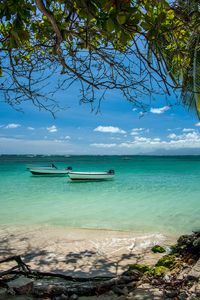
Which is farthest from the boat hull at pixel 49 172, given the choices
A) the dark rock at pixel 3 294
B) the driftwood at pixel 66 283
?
the dark rock at pixel 3 294

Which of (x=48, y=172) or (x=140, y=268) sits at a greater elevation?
(x=48, y=172)

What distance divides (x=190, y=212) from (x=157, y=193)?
5.71 m

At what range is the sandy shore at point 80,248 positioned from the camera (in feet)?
17.7

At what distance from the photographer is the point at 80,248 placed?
6.53 meters

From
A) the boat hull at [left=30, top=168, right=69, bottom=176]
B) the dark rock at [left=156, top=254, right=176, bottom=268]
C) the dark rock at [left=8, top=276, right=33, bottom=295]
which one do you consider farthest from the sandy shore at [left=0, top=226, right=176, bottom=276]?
the boat hull at [left=30, top=168, right=69, bottom=176]

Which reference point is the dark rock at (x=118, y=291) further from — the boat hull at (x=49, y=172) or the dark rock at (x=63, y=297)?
the boat hull at (x=49, y=172)

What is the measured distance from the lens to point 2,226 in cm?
940

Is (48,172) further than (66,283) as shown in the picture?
Yes

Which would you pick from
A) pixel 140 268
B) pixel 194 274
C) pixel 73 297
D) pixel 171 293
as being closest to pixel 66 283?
pixel 73 297

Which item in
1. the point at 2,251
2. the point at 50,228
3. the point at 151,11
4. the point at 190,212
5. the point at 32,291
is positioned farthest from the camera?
the point at 190,212

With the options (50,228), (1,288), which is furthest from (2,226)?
(1,288)

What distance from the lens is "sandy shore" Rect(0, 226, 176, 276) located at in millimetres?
5391

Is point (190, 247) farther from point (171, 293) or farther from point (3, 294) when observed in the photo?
point (3, 294)

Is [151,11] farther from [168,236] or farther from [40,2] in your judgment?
[168,236]
